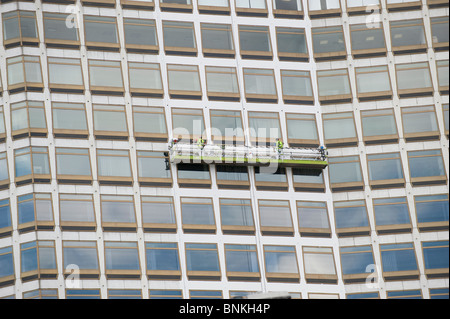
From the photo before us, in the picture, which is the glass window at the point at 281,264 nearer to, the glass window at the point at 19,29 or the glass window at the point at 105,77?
the glass window at the point at 105,77

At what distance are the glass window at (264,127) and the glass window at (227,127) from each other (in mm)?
911

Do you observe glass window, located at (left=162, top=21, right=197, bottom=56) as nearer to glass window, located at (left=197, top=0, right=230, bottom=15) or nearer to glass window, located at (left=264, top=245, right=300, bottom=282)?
glass window, located at (left=197, top=0, right=230, bottom=15)

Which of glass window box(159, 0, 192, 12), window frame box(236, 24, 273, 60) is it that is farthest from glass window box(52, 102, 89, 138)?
window frame box(236, 24, 273, 60)

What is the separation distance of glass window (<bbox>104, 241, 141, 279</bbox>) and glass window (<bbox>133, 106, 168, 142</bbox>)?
29.0 ft

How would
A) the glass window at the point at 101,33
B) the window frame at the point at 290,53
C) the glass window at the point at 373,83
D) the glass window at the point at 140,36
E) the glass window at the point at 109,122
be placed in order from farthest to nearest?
the window frame at the point at 290,53 < the glass window at the point at 373,83 < the glass window at the point at 140,36 < the glass window at the point at 101,33 < the glass window at the point at 109,122

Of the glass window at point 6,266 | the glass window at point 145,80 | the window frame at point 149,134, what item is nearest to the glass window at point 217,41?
the glass window at point 145,80

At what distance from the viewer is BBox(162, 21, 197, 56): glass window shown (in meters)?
96.4

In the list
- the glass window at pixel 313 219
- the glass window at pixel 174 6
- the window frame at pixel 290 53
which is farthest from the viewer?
the window frame at pixel 290 53

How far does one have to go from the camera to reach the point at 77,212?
91.1m

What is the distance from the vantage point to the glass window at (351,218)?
94312 mm

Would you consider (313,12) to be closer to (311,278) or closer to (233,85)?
(233,85)

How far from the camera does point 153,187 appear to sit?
305ft

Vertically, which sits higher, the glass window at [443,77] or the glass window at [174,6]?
the glass window at [174,6]
